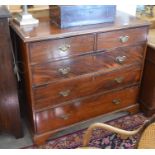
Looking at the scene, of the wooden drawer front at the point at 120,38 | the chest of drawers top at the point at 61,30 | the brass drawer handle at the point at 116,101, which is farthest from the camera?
the brass drawer handle at the point at 116,101

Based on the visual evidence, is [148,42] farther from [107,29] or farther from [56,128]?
[56,128]

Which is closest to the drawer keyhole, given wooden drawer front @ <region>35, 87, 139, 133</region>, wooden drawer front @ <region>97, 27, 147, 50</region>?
wooden drawer front @ <region>35, 87, 139, 133</region>

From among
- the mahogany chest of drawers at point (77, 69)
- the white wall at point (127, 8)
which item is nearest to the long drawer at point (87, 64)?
the mahogany chest of drawers at point (77, 69)

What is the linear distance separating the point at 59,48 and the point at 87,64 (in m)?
0.28

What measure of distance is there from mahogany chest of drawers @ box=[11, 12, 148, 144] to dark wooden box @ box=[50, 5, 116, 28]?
0.05 metres

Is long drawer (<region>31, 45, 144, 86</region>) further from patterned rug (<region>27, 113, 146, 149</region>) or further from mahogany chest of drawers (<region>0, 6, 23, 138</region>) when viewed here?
patterned rug (<region>27, 113, 146, 149</region>)

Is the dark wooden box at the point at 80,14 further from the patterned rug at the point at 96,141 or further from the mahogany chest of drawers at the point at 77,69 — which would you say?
the patterned rug at the point at 96,141

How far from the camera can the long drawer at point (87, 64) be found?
1.62 metres

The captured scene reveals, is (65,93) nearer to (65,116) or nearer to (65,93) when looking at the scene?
(65,93)

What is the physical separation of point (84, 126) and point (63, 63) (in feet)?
2.38

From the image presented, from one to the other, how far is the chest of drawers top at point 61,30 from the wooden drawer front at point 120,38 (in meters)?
0.04

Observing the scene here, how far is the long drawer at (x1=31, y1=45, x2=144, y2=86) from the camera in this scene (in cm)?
162

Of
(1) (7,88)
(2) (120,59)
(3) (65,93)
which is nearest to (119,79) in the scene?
(2) (120,59)
